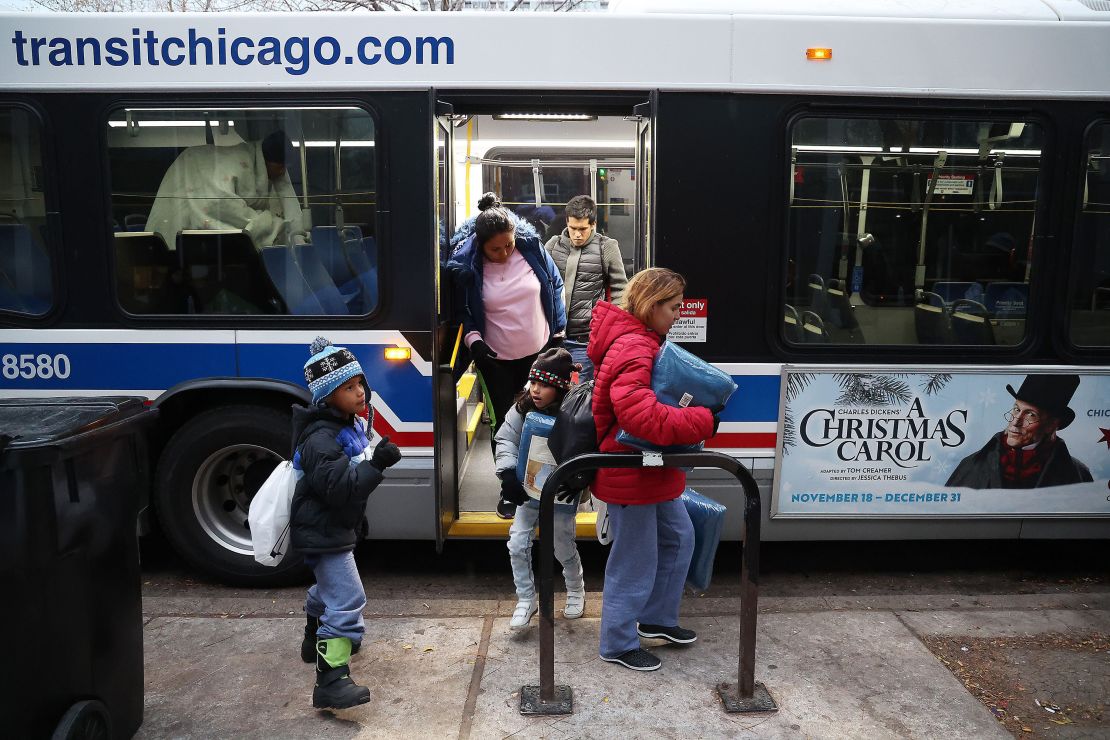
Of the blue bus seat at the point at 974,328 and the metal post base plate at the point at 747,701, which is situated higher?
the blue bus seat at the point at 974,328

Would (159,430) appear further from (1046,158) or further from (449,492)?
(1046,158)

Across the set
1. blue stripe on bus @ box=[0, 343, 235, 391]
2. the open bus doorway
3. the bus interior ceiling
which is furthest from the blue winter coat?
the bus interior ceiling

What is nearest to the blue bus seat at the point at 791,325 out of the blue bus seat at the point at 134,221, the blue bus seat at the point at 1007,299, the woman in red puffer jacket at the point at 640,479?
the blue bus seat at the point at 1007,299

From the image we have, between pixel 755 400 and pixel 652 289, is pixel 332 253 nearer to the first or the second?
pixel 652 289

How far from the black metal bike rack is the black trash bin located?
1513mm

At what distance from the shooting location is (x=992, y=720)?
3621 mm

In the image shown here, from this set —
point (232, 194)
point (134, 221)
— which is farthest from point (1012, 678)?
point (134, 221)

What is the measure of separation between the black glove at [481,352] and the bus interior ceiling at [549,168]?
441 centimetres

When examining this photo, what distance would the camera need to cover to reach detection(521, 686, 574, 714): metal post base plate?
3594mm

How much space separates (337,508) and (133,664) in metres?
0.92

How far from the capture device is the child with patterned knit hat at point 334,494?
3398mm

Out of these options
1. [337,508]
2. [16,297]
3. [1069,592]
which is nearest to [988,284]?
[1069,592]

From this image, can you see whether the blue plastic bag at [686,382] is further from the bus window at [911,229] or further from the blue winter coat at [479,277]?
the blue winter coat at [479,277]

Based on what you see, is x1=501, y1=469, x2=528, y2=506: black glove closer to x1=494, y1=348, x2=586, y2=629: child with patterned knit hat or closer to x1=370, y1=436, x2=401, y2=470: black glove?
x1=494, y1=348, x2=586, y2=629: child with patterned knit hat
